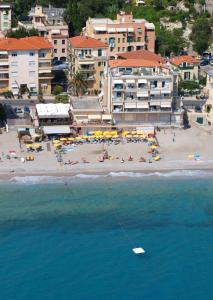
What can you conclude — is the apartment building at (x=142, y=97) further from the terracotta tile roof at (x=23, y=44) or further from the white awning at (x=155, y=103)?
the terracotta tile roof at (x=23, y=44)

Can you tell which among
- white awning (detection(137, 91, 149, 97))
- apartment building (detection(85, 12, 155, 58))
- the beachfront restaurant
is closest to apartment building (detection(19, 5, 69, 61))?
apartment building (detection(85, 12, 155, 58))

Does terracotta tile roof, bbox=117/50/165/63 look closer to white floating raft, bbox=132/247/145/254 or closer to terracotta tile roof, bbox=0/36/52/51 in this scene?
terracotta tile roof, bbox=0/36/52/51

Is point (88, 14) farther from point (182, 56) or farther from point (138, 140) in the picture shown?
point (138, 140)

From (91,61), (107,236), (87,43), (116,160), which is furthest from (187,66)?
(107,236)

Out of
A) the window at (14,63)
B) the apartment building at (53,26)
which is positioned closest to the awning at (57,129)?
the window at (14,63)

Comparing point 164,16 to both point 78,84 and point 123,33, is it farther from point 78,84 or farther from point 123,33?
point 78,84
